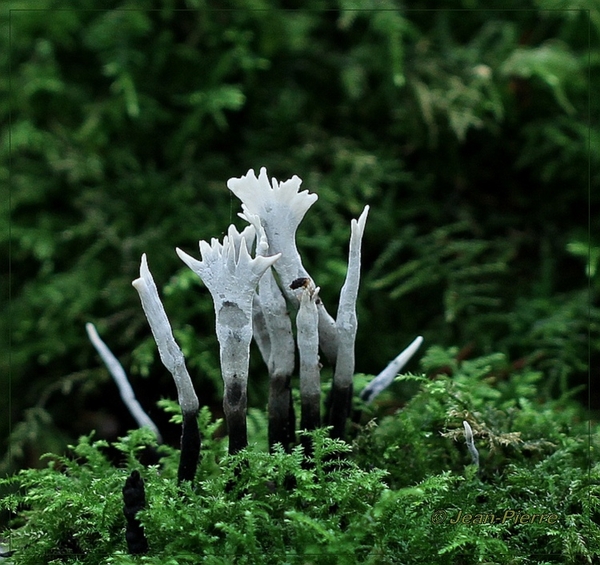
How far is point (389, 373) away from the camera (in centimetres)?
106

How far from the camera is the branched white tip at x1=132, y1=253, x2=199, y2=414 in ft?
2.65

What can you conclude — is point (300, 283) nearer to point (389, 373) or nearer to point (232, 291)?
point (232, 291)

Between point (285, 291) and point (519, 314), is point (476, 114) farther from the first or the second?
point (285, 291)

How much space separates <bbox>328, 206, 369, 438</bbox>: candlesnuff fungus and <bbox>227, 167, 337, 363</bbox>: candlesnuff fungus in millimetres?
65

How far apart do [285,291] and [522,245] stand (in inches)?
44.3

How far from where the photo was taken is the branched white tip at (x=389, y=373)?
3.43 ft

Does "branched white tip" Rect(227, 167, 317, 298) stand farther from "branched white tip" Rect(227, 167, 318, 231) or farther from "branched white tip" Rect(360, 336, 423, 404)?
"branched white tip" Rect(360, 336, 423, 404)

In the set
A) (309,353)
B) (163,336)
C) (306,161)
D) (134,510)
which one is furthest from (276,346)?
(306,161)

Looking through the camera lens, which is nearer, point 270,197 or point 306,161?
point 270,197

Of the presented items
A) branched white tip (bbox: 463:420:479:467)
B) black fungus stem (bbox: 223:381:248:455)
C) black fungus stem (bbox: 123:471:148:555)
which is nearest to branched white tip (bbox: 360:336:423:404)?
branched white tip (bbox: 463:420:479:467)

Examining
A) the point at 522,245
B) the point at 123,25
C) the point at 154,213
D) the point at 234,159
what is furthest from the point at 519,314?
the point at 123,25

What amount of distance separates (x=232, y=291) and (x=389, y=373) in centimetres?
37

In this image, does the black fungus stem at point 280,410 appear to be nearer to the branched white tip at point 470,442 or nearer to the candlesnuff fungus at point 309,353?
the candlesnuff fungus at point 309,353

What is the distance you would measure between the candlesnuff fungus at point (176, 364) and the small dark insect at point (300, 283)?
0.57ft
